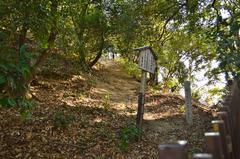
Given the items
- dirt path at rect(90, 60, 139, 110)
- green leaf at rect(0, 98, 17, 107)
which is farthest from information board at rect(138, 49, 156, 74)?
green leaf at rect(0, 98, 17, 107)

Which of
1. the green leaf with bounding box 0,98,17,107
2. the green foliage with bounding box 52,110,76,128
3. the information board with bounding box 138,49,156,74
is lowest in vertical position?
the green foliage with bounding box 52,110,76,128

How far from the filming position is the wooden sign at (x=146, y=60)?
789 centimetres

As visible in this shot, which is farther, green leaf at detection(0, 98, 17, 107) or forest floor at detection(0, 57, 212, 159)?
forest floor at detection(0, 57, 212, 159)

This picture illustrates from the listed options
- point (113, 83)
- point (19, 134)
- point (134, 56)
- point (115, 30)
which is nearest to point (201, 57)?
point (134, 56)

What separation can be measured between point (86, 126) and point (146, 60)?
206 cm

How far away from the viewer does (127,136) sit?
280 inches

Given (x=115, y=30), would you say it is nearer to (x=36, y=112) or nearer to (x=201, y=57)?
(x=36, y=112)

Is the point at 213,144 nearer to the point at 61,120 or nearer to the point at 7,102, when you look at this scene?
the point at 7,102

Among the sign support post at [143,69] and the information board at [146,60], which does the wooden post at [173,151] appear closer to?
the sign support post at [143,69]

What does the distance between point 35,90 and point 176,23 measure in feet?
19.2

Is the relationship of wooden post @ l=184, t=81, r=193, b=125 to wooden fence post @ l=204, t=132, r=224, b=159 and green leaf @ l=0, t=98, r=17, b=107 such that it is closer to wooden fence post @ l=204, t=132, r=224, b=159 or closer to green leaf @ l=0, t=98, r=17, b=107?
green leaf @ l=0, t=98, r=17, b=107

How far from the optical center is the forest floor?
6.42m

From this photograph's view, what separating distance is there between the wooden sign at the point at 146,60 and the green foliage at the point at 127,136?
1.42m

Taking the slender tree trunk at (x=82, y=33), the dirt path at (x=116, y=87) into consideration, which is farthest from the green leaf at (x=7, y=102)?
the dirt path at (x=116, y=87)
